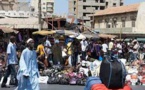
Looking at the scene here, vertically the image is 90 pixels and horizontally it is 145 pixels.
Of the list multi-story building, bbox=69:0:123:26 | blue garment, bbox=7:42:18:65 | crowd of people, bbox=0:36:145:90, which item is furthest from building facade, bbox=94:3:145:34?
blue garment, bbox=7:42:18:65

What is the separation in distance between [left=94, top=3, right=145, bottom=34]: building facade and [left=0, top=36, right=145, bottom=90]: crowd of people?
25413mm

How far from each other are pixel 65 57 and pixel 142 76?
5.87m

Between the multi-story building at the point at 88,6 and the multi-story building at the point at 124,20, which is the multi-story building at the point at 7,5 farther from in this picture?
the multi-story building at the point at 88,6

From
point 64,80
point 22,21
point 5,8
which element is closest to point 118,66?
point 64,80

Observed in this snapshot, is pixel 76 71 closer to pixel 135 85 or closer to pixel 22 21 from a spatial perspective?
pixel 135 85

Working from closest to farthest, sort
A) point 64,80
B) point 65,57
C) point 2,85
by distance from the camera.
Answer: point 2,85 → point 64,80 → point 65,57

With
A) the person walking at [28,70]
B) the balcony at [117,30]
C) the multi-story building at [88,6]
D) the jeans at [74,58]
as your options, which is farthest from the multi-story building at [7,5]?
the multi-story building at [88,6]

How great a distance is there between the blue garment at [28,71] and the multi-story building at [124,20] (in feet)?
134

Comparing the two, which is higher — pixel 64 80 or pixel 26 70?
pixel 26 70

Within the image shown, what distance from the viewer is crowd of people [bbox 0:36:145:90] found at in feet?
31.2

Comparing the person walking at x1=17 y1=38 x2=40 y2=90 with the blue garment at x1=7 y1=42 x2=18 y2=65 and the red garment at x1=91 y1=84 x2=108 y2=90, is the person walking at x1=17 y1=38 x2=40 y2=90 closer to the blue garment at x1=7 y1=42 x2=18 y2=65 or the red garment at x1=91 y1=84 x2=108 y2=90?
the blue garment at x1=7 y1=42 x2=18 y2=65

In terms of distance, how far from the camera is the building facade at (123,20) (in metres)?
53.3

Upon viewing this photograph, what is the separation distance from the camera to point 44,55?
18500 mm

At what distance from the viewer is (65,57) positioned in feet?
66.7
